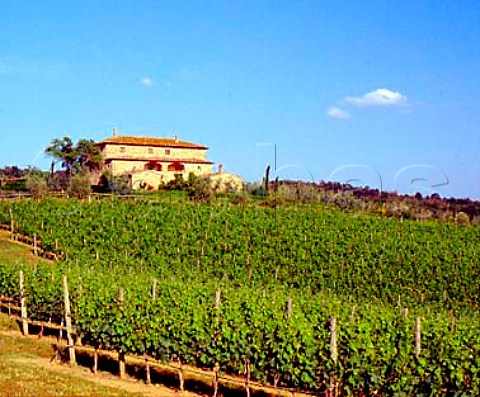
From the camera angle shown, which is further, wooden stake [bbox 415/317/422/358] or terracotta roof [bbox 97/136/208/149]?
terracotta roof [bbox 97/136/208/149]

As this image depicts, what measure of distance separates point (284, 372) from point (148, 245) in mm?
23910

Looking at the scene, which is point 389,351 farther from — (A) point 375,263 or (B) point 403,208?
(B) point 403,208

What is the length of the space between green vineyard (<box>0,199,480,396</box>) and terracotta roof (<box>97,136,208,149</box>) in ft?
74.3

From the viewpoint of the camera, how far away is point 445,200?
60.5m

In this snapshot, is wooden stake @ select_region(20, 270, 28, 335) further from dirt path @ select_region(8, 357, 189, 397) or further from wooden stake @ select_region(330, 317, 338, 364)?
wooden stake @ select_region(330, 317, 338, 364)

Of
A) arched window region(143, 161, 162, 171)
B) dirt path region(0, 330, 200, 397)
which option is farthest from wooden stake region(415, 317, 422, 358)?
arched window region(143, 161, 162, 171)

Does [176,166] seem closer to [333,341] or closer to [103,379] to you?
[103,379]

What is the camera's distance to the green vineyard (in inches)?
415

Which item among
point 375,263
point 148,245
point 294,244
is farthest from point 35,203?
point 375,263

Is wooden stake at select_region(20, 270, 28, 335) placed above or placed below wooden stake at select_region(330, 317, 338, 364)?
below

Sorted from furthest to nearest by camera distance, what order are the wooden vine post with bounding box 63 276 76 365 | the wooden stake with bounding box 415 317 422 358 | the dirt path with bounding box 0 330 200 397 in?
the wooden vine post with bounding box 63 276 76 365 < the dirt path with bounding box 0 330 200 397 < the wooden stake with bounding box 415 317 422 358

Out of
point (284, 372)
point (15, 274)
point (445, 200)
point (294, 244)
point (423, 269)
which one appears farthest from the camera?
point (445, 200)

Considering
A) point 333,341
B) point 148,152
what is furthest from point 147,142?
point 333,341

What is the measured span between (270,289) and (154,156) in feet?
138
